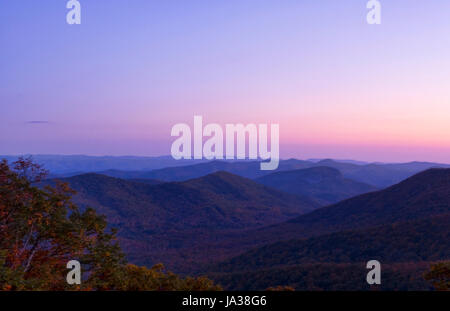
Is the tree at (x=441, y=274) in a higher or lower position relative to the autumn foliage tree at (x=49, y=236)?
lower

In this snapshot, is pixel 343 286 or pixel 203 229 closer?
pixel 343 286

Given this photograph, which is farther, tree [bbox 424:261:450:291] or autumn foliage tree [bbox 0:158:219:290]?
tree [bbox 424:261:450:291]

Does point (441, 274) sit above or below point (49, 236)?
below

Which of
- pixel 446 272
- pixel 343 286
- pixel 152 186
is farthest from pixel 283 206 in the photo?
pixel 446 272

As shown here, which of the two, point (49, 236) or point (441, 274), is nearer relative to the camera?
point (441, 274)

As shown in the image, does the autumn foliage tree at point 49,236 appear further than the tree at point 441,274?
No

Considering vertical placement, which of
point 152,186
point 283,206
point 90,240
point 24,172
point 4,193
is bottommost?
point 283,206

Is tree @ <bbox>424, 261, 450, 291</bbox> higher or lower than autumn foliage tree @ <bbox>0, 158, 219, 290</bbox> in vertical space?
lower
